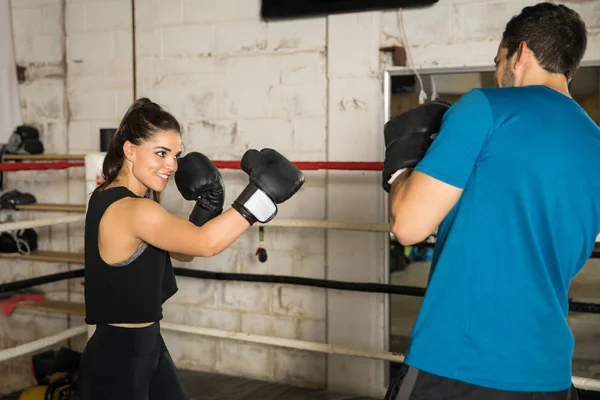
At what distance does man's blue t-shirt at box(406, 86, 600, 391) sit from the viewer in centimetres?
111

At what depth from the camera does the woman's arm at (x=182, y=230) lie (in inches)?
57.9

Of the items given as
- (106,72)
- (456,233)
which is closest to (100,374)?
(456,233)

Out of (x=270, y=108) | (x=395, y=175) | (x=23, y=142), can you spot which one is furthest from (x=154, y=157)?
(x=23, y=142)

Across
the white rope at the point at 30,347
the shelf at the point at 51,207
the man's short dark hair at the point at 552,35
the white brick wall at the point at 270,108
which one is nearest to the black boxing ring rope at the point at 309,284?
the white rope at the point at 30,347

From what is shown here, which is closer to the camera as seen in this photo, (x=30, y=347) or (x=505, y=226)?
(x=505, y=226)

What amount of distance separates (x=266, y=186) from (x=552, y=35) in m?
0.71

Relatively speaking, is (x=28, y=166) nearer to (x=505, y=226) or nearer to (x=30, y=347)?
(x=30, y=347)

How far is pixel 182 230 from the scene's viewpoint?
150 centimetres

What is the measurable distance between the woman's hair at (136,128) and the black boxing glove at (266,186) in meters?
0.28

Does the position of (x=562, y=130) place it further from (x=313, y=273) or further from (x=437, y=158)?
(x=313, y=273)

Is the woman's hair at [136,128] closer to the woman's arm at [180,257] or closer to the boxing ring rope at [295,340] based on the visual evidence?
the woman's arm at [180,257]

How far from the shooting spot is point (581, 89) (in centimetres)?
294

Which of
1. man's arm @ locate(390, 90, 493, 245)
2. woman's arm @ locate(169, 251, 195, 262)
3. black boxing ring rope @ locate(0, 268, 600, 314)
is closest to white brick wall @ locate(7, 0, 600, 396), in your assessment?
black boxing ring rope @ locate(0, 268, 600, 314)

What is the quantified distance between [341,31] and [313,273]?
3.98 feet
